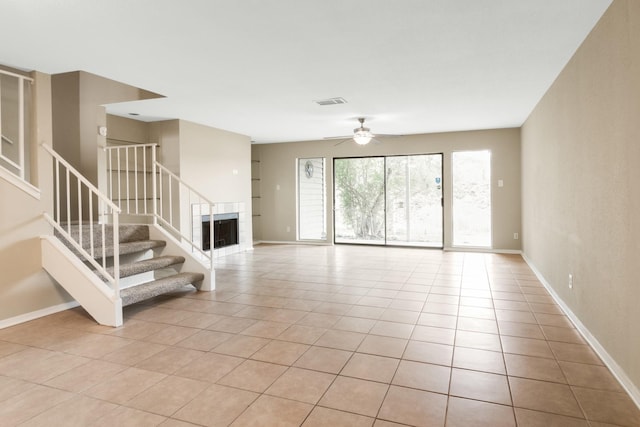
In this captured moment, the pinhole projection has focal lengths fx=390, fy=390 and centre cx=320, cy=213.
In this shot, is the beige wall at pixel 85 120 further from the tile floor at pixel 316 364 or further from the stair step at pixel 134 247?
the tile floor at pixel 316 364

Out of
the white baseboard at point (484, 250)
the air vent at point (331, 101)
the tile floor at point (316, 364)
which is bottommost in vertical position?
the tile floor at point (316, 364)

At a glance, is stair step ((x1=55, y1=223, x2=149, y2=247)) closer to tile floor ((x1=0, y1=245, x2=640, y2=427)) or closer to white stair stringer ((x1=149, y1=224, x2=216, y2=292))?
white stair stringer ((x1=149, y1=224, x2=216, y2=292))

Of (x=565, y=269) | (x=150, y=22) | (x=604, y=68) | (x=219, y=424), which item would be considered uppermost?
(x=150, y=22)

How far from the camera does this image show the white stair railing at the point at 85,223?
360 cm

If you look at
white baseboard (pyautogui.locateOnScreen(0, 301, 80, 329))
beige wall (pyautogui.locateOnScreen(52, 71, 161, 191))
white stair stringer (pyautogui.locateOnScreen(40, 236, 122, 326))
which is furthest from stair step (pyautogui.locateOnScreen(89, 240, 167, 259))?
beige wall (pyautogui.locateOnScreen(52, 71, 161, 191))

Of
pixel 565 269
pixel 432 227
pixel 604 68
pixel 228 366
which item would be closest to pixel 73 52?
pixel 228 366

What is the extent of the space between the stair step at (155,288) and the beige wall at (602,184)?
3.97 meters

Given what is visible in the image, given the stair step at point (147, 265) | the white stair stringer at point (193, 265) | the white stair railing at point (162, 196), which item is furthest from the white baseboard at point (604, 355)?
the white stair railing at point (162, 196)

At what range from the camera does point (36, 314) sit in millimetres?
3773

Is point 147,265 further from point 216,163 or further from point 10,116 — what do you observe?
point 216,163

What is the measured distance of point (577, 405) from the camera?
7.06 ft

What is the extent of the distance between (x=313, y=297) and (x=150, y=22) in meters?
3.11

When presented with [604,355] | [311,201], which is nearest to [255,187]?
[311,201]

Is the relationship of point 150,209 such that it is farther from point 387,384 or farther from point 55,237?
point 387,384
